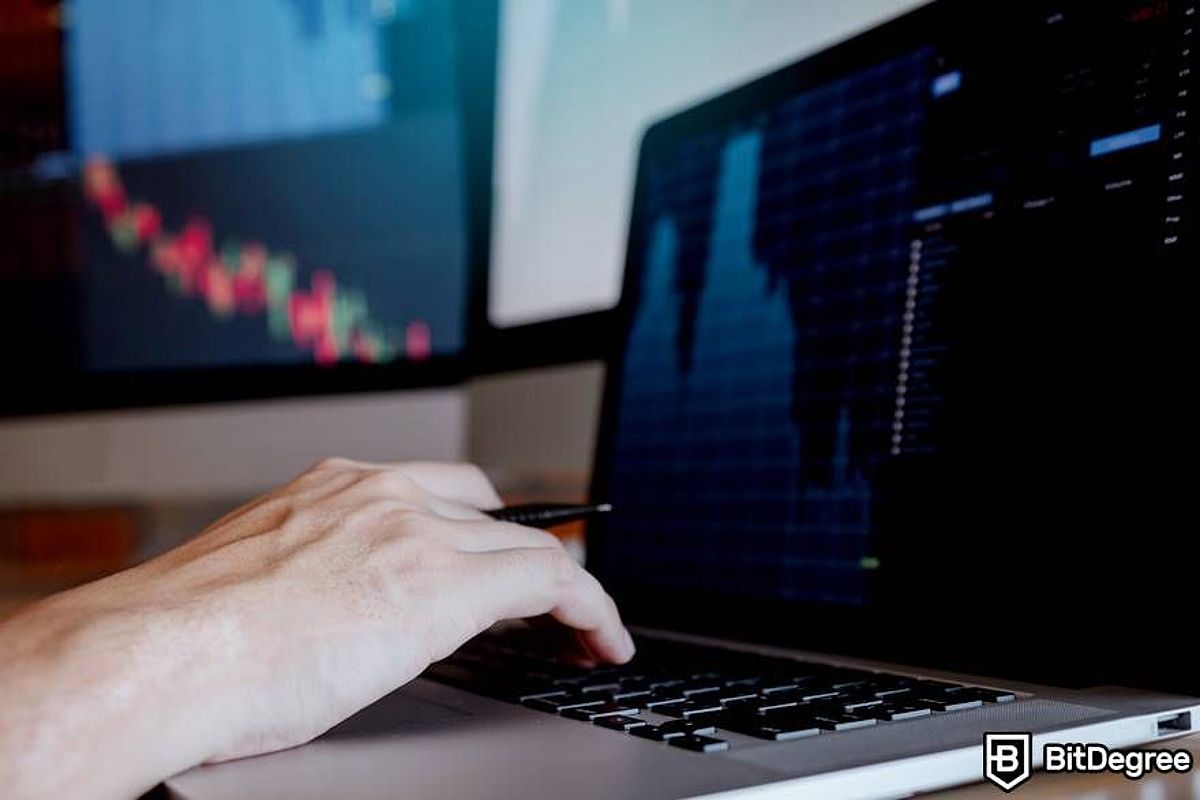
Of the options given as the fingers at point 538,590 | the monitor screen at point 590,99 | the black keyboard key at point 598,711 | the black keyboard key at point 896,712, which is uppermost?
the monitor screen at point 590,99

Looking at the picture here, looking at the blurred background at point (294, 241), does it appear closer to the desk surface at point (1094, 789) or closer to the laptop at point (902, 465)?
the laptop at point (902, 465)

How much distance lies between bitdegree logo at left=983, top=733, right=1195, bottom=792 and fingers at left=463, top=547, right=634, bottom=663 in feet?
0.62

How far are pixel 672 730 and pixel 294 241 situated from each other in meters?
0.84

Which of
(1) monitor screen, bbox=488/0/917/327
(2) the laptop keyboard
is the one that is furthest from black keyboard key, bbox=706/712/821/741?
(1) monitor screen, bbox=488/0/917/327

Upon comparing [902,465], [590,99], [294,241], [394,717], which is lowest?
[394,717]

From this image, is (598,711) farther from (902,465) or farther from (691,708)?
(902,465)

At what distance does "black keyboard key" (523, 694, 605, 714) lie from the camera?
0.44 m

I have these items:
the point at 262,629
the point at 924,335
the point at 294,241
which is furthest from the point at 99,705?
the point at 294,241

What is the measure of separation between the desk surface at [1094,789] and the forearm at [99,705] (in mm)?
243

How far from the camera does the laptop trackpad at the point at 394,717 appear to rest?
430 mm

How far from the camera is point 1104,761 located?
365mm

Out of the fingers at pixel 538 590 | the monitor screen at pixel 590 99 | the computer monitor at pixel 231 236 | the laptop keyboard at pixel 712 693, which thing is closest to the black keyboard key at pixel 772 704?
the laptop keyboard at pixel 712 693

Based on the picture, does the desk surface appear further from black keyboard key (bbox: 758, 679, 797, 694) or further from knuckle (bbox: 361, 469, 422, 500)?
knuckle (bbox: 361, 469, 422, 500)

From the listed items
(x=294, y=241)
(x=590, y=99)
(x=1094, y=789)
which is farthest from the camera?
(x=294, y=241)
